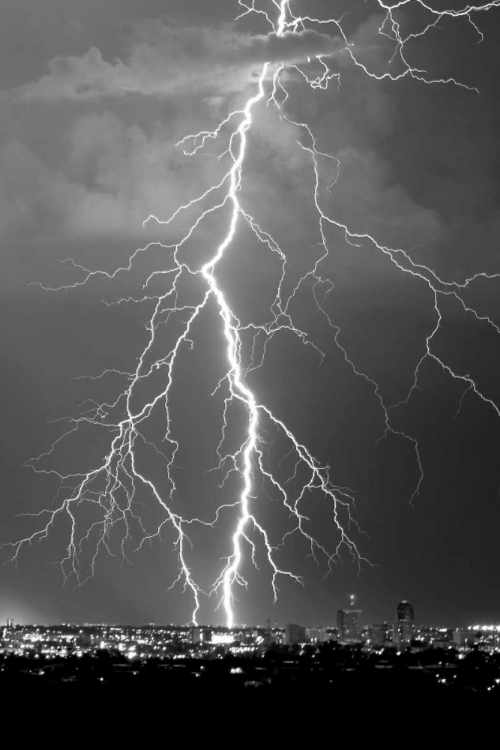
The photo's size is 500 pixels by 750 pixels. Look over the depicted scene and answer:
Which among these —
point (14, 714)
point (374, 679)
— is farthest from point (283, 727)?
point (374, 679)

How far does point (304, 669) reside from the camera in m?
36.1

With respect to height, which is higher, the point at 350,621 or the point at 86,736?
the point at 350,621

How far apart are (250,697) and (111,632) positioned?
54124mm

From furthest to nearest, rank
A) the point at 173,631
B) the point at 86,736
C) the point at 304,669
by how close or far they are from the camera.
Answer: the point at 173,631 → the point at 304,669 → the point at 86,736

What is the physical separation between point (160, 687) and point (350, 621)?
3976 centimetres

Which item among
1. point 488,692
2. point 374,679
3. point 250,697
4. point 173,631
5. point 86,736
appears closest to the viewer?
point 86,736

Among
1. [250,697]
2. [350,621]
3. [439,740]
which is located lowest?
[439,740]

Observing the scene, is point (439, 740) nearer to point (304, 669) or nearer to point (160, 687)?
point (160, 687)

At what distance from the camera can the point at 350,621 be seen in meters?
65.6

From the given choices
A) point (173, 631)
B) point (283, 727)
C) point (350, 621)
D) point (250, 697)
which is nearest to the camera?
point (283, 727)

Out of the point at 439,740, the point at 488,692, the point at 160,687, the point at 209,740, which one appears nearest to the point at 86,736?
the point at 209,740

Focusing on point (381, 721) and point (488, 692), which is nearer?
point (381, 721)

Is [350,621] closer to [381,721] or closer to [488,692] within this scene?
[488,692]

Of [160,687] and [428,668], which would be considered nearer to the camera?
[160,687]
